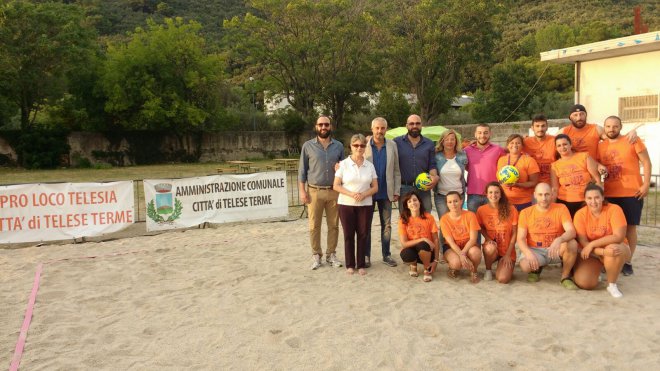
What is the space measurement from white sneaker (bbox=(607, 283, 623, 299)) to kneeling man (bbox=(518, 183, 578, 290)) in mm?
322

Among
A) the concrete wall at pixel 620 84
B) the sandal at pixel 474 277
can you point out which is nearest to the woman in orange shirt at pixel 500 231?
the sandal at pixel 474 277

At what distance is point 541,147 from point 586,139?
482mm

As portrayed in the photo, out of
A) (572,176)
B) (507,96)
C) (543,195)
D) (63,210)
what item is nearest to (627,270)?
(572,176)

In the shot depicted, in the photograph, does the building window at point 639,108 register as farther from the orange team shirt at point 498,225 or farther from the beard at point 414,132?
the beard at point 414,132

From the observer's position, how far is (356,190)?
20.2ft

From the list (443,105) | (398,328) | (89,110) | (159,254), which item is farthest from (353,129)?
(398,328)

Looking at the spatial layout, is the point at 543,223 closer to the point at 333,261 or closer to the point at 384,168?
the point at 384,168

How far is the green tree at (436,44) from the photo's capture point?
94.2ft

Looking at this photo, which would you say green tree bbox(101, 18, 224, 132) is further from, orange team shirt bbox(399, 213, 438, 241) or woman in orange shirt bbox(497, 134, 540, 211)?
woman in orange shirt bbox(497, 134, 540, 211)

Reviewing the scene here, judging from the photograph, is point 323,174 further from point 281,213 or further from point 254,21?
point 254,21

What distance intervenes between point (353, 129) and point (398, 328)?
103 feet

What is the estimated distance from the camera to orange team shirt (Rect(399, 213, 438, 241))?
20.1 feet

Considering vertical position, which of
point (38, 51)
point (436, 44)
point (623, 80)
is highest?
point (436, 44)

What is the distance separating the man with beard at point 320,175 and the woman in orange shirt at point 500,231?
1.82 m
